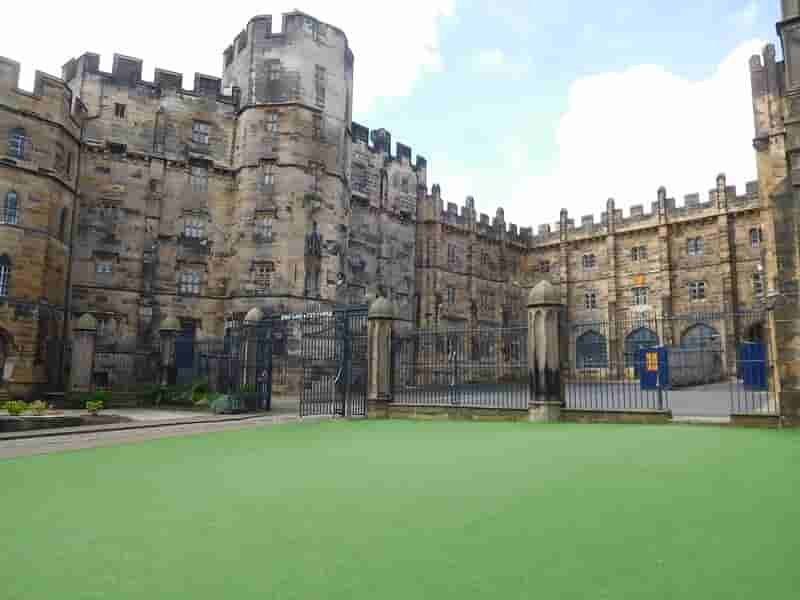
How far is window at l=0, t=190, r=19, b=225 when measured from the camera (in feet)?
65.6

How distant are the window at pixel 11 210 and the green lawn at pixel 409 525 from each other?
57.0 feet

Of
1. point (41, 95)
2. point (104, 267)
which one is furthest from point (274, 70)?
point (104, 267)

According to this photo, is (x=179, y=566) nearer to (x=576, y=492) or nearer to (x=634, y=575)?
(x=634, y=575)

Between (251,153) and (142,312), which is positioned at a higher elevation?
(251,153)

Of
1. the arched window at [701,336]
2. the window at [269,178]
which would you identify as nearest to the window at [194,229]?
the window at [269,178]

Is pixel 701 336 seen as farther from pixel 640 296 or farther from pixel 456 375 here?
pixel 456 375

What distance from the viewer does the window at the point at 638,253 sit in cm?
3641

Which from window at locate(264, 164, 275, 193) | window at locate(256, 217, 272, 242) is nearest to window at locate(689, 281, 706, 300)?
window at locate(256, 217, 272, 242)

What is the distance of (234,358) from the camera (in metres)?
16.6

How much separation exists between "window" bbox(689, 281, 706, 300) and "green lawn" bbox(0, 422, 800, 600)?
101 ft

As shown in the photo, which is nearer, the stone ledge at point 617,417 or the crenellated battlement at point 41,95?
the stone ledge at point 617,417

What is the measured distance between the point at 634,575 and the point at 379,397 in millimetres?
10826

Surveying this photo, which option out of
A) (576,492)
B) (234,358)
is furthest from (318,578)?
(234,358)

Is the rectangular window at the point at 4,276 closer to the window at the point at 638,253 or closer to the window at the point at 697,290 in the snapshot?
the window at the point at 638,253
